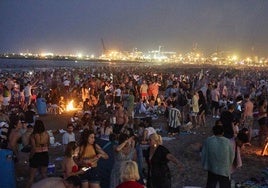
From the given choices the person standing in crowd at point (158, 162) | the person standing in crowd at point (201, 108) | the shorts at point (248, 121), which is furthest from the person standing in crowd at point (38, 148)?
the person standing in crowd at point (201, 108)

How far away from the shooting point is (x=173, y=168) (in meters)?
9.48

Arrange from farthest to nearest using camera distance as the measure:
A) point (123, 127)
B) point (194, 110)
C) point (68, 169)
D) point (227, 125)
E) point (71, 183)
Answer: point (194, 110) < point (123, 127) < point (227, 125) < point (68, 169) < point (71, 183)

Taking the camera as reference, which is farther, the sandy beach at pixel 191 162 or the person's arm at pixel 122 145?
the sandy beach at pixel 191 162

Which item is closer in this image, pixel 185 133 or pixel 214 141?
pixel 214 141

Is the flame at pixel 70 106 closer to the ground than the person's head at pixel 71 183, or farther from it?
closer to the ground

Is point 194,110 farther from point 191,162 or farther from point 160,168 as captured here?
point 160,168

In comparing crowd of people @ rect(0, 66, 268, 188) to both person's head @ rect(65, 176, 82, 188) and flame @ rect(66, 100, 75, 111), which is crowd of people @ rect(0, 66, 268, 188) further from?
flame @ rect(66, 100, 75, 111)

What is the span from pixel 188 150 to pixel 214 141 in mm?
5103

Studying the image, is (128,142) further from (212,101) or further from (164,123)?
(212,101)

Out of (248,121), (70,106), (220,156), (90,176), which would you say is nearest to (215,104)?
(248,121)

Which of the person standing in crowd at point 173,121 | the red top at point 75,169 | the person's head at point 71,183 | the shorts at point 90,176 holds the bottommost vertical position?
the person standing in crowd at point 173,121

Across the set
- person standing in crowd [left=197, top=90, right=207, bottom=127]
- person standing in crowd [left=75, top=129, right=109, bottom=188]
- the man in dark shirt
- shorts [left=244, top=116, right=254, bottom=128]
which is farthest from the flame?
person standing in crowd [left=75, top=129, right=109, bottom=188]

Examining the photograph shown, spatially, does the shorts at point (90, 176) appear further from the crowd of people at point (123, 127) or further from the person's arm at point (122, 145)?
the person's arm at point (122, 145)

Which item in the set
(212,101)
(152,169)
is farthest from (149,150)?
(212,101)
